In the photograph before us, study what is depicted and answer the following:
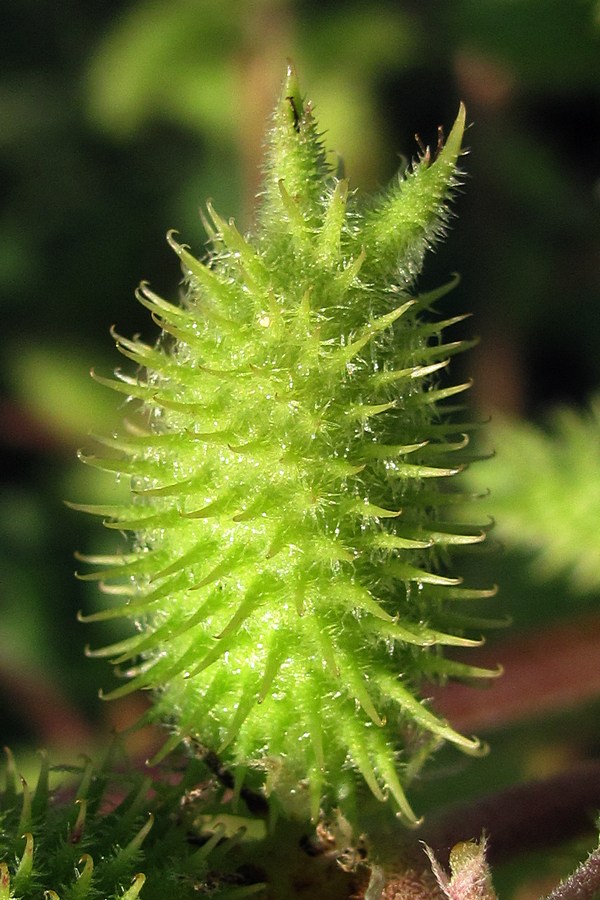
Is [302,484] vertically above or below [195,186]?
below

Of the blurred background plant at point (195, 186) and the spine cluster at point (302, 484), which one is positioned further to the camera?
the blurred background plant at point (195, 186)

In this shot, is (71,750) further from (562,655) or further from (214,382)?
(214,382)

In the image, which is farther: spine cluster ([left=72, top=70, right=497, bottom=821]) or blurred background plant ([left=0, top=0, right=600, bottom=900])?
blurred background plant ([left=0, top=0, right=600, bottom=900])

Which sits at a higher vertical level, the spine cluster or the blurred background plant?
the blurred background plant

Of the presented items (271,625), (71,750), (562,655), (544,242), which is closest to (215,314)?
(271,625)

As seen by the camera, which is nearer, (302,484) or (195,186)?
(302,484)
